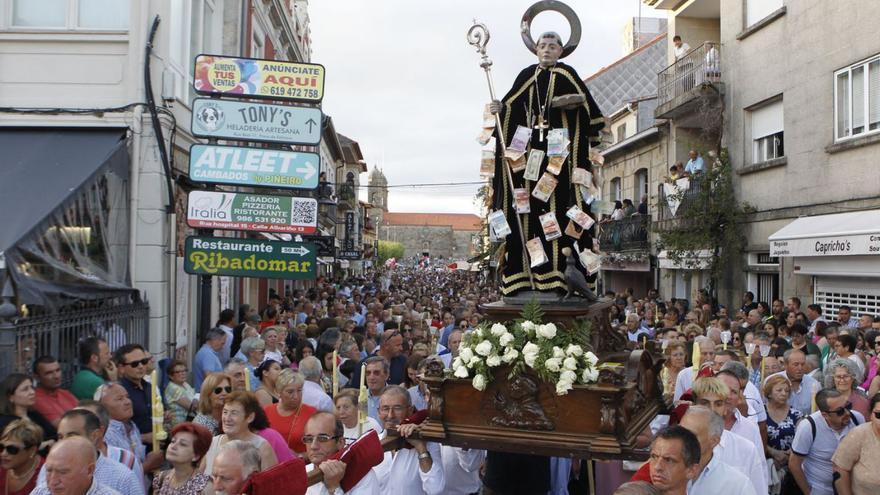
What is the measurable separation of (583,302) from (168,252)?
7.59 m

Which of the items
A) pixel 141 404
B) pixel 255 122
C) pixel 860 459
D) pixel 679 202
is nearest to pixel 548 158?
pixel 860 459

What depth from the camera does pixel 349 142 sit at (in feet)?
192

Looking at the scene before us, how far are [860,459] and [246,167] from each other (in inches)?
295

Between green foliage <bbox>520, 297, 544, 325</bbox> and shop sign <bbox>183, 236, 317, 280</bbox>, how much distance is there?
17.1ft

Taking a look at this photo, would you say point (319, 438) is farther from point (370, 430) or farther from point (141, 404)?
point (141, 404)

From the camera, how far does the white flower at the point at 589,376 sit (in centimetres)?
382

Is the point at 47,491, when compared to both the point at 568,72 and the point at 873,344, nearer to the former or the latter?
the point at 568,72

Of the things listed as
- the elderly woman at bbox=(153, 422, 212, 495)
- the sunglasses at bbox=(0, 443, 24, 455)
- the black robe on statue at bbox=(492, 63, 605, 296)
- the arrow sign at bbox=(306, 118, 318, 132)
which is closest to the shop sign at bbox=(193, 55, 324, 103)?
the arrow sign at bbox=(306, 118, 318, 132)

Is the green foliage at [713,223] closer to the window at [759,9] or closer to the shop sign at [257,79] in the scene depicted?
the window at [759,9]

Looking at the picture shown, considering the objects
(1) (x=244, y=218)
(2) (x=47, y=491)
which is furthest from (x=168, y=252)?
(2) (x=47, y=491)

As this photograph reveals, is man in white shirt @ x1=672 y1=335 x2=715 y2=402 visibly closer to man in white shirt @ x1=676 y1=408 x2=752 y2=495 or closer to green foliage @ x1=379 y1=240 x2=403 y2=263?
man in white shirt @ x1=676 y1=408 x2=752 y2=495

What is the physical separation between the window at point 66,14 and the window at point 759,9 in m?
12.5

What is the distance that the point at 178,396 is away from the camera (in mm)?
6793

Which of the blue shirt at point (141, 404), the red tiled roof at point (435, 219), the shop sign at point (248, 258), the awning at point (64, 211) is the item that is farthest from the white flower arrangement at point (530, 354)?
the red tiled roof at point (435, 219)
